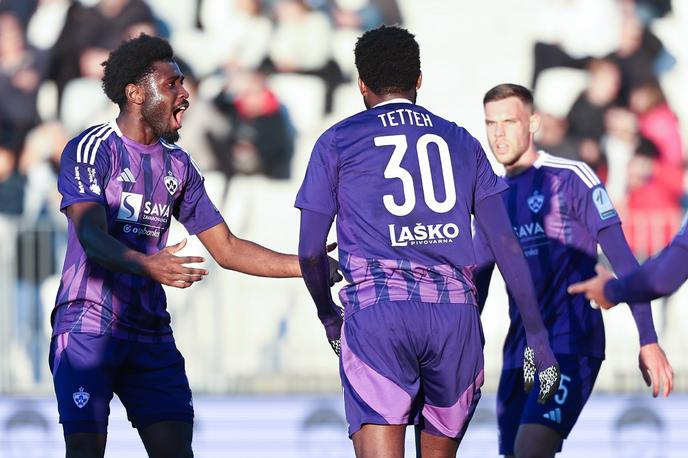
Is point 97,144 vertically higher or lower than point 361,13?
lower

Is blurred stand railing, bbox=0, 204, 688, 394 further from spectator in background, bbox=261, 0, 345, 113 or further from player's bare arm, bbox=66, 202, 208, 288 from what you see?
player's bare arm, bbox=66, 202, 208, 288

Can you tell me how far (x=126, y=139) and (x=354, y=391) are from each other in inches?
69.1

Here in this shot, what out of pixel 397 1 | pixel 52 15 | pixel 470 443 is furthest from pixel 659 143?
pixel 52 15

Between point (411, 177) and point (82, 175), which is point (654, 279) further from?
point (82, 175)

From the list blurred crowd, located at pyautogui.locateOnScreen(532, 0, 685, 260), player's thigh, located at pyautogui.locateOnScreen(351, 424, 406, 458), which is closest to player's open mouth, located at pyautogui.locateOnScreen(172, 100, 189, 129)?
player's thigh, located at pyautogui.locateOnScreen(351, 424, 406, 458)

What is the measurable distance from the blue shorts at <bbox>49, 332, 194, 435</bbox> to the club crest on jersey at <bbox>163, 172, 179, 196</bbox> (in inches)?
28.4

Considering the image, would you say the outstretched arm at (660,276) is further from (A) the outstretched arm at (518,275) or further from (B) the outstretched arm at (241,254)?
(B) the outstretched arm at (241,254)

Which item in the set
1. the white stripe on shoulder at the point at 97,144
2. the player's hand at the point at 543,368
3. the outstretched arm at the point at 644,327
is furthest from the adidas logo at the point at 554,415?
the white stripe on shoulder at the point at 97,144

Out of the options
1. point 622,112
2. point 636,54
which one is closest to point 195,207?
point 622,112

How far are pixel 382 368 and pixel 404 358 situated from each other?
96 millimetres

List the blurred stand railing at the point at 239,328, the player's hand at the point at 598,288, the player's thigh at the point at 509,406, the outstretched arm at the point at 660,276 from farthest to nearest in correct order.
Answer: the blurred stand railing at the point at 239,328 → the player's thigh at the point at 509,406 → the player's hand at the point at 598,288 → the outstretched arm at the point at 660,276

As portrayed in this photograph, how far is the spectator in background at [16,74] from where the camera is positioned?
43.9 ft

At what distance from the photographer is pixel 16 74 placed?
13.5 m

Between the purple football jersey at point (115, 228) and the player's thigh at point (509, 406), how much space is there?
80.5 inches
